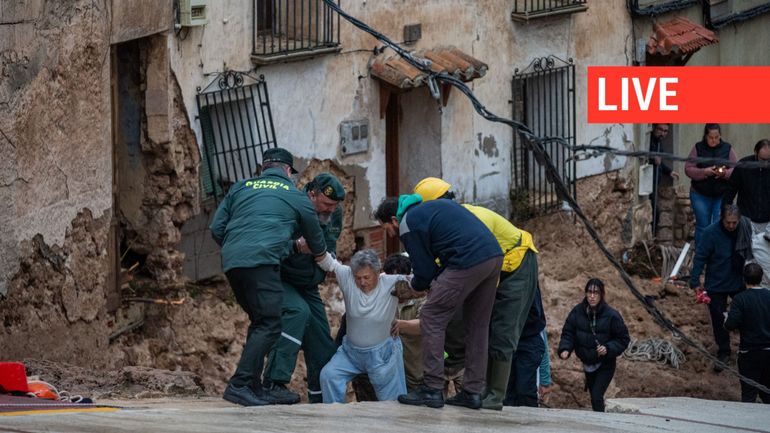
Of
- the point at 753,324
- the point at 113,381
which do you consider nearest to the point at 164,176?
the point at 113,381

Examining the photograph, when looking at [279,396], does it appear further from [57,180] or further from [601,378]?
[601,378]

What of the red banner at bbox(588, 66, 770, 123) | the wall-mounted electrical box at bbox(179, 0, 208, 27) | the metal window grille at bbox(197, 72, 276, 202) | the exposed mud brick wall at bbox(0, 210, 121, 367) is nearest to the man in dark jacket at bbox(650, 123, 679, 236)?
the red banner at bbox(588, 66, 770, 123)

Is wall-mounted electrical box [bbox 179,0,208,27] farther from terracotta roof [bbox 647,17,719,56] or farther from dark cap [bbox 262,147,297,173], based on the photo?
terracotta roof [bbox 647,17,719,56]

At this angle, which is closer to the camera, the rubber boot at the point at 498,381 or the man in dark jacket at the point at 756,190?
the rubber boot at the point at 498,381

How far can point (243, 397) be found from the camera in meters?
9.84

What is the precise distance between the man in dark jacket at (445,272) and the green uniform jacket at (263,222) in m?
0.54

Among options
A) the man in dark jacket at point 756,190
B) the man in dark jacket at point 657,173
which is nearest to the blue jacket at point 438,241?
the man in dark jacket at point 756,190

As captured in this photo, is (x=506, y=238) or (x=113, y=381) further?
(x=113, y=381)

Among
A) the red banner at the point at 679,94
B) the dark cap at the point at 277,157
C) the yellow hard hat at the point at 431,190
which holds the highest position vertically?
the red banner at the point at 679,94

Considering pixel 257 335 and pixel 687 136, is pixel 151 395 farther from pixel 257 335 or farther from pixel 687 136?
pixel 687 136

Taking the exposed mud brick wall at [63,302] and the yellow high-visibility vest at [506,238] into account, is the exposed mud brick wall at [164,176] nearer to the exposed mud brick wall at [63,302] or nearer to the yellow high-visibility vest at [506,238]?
the exposed mud brick wall at [63,302]

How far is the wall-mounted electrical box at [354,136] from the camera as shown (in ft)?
51.4

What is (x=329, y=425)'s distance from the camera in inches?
345

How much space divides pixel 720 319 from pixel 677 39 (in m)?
4.84
